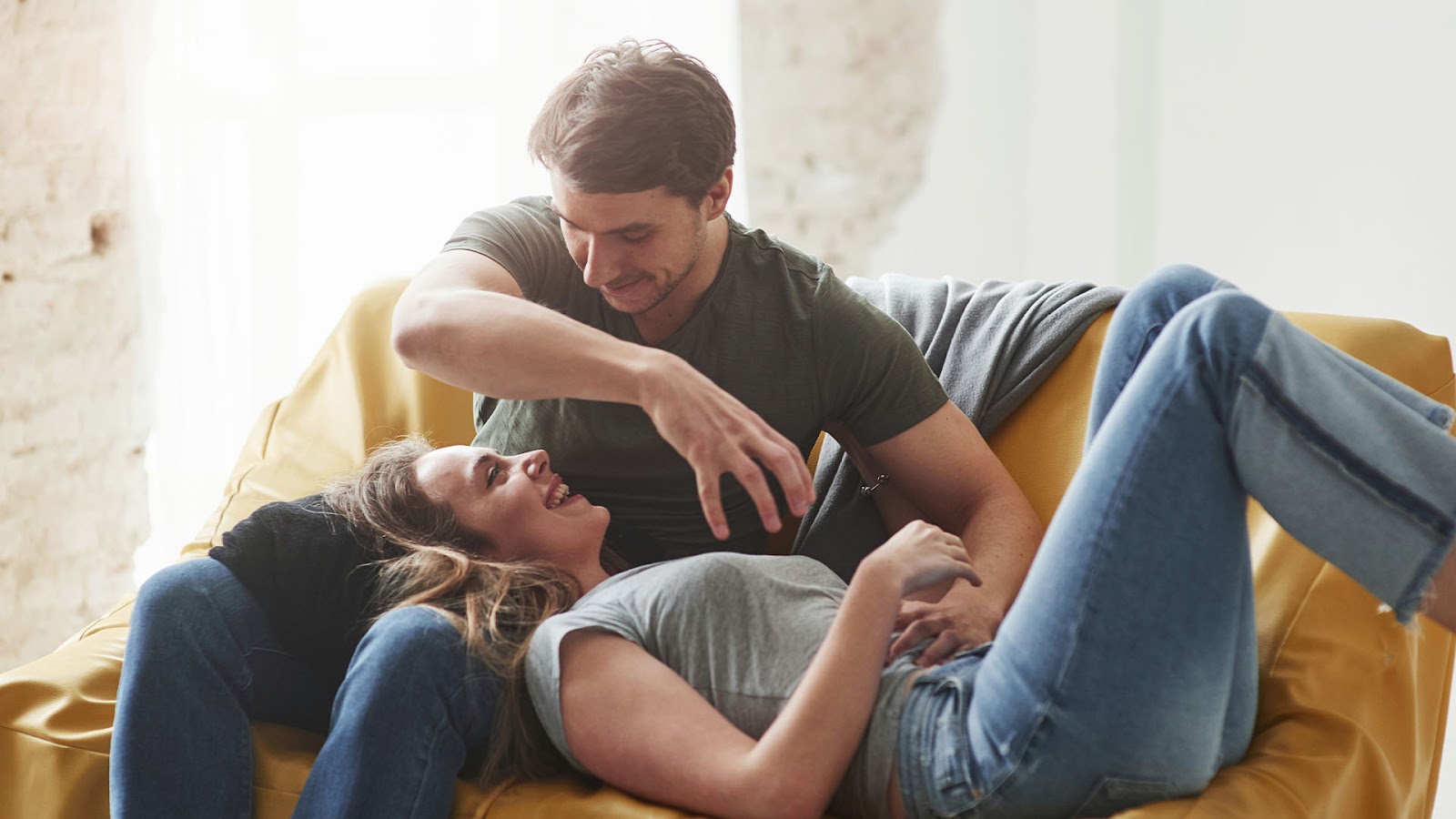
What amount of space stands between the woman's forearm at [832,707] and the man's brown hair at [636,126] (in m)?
0.60

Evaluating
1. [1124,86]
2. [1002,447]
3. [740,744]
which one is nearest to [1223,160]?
[1124,86]

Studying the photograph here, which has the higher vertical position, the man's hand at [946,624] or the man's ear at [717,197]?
the man's ear at [717,197]

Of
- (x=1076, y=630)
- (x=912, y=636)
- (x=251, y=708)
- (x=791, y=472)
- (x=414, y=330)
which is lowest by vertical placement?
(x=251, y=708)

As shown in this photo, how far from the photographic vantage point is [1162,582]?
43.4 inches

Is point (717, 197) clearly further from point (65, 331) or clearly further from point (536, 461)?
point (65, 331)

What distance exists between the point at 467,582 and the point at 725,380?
0.44 meters

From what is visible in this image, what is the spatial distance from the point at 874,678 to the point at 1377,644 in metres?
0.60

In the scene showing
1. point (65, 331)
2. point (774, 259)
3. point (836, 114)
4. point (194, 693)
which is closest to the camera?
point (194, 693)

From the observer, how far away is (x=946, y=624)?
1424mm

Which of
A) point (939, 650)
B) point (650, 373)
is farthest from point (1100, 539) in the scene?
point (650, 373)

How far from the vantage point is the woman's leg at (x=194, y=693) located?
4.47 ft

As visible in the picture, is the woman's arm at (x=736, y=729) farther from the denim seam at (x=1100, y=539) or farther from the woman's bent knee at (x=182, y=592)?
the woman's bent knee at (x=182, y=592)

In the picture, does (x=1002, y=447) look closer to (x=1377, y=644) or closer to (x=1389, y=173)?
(x=1377, y=644)

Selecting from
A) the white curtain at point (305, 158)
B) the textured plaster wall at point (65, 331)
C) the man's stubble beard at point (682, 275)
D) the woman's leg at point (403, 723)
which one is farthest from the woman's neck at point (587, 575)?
the white curtain at point (305, 158)
